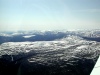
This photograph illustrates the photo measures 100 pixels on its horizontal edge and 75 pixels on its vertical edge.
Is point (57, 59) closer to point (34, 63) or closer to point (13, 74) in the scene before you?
point (34, 63)

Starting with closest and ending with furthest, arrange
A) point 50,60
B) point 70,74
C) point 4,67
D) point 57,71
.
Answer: point 70,74
point 57,71
point 4,67
point 50,60

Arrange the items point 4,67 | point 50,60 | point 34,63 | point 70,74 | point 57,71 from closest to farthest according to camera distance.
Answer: point 70,74, point 57,71, point 4,67, point 34,63, point 50,60

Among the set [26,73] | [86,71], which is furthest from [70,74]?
[26,73]

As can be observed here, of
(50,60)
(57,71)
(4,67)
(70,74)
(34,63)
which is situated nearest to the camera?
(70,74)

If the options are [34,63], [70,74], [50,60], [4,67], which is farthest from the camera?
[50,60]

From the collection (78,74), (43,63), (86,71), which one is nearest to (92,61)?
(86,71)

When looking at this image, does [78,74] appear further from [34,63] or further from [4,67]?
[4,67]

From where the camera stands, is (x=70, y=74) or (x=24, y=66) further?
(x=24, y=66)

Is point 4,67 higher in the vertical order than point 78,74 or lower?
higher

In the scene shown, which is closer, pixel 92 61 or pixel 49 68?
pixel 49 68
